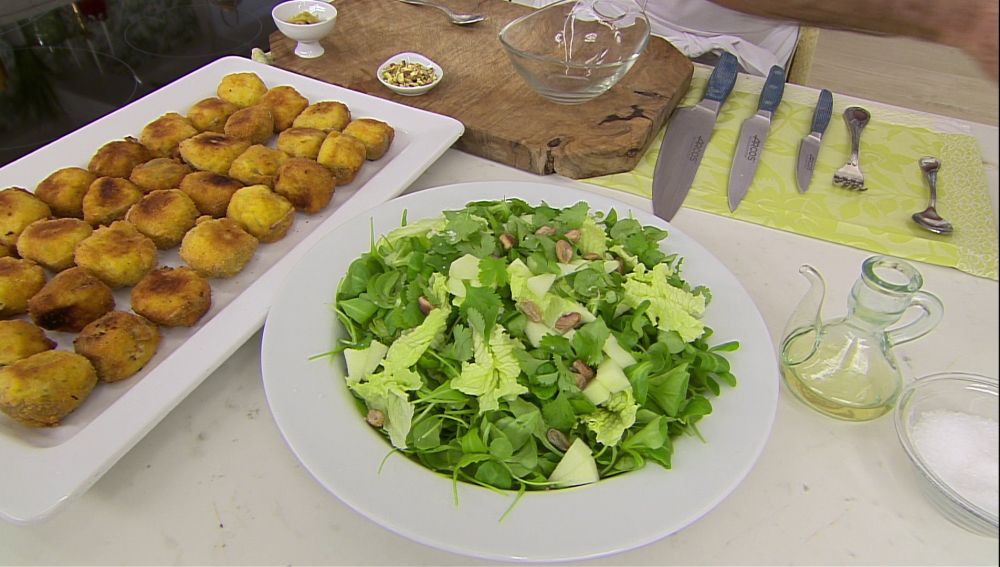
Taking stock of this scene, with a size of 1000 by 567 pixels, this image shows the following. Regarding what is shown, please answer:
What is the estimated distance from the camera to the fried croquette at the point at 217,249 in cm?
92

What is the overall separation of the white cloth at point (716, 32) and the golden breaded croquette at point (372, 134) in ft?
3.04

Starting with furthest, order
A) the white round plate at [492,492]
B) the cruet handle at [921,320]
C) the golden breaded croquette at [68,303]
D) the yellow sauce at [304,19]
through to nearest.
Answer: the yellow sauce at [304,19], the golden breaded croquette at [68,303], the cruet handle at [921,320], the white round plate at [492,492]

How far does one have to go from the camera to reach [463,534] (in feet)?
1.93

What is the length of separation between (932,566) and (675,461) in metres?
0.28

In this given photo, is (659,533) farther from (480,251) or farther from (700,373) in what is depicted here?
(480,251)

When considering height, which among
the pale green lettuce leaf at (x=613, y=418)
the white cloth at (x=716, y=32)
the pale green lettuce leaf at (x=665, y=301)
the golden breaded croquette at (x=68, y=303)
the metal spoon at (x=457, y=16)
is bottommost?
the white cloth at (x=716, y=32)

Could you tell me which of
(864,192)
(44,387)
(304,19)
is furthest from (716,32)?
(44,387)

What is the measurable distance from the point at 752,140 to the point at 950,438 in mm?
627

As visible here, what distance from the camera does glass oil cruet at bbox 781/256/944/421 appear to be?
0.71m

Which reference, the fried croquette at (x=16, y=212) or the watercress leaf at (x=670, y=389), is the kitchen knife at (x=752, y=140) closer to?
the watercress leaf at (x=670, y=389)

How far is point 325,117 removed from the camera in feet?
3.90

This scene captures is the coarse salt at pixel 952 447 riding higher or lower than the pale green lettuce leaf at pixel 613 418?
lower

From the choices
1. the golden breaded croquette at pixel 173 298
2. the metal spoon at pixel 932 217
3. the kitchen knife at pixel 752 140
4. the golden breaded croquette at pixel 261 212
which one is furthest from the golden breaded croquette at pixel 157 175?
the metal spoon at pixel 932 217

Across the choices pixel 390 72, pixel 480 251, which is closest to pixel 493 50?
pixel 390 72
